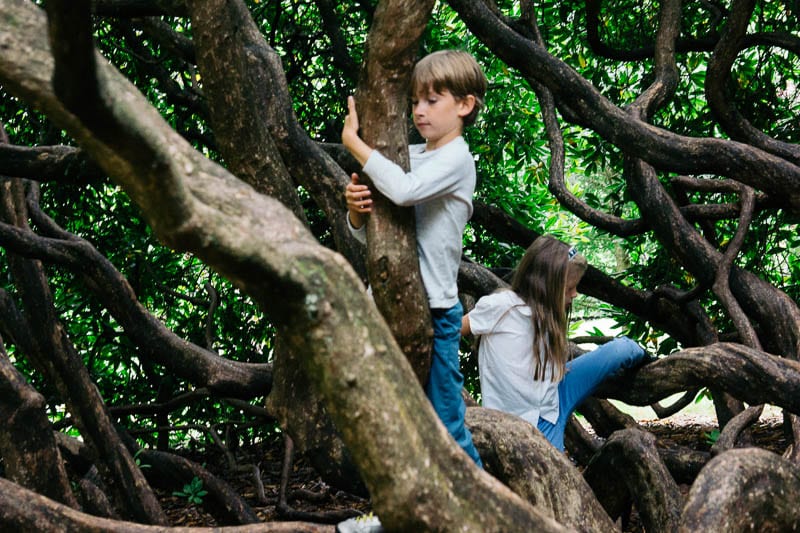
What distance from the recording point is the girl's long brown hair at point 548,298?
12.0 feet

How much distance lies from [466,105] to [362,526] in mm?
1186

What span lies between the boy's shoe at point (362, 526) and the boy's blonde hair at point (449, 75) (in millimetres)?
1171

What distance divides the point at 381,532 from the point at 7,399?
190 centimetres

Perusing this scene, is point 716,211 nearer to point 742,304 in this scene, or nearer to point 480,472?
point 742,304

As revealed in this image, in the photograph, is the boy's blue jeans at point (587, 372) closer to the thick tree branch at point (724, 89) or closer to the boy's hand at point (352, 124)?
the thick tree branch at point (724, 89)

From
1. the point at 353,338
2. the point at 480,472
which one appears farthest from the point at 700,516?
the point at 353,338

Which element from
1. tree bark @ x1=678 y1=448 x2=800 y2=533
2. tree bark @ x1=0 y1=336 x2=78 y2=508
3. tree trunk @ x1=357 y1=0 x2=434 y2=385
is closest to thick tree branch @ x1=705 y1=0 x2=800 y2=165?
tree bark @ x1=678 y1=448 x2=800 y2=533

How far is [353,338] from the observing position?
1731 millimetres

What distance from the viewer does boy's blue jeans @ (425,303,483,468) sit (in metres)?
2.77

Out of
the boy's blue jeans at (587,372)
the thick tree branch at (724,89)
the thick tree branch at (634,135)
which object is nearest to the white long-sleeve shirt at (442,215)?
the boy's blue jeans at (587,372)

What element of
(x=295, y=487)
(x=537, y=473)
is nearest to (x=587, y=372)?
(x=537, y=473)

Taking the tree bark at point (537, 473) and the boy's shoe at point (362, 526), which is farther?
the tree bark at point (537, 473)

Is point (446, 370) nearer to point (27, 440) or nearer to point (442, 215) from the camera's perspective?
point (442, 215)

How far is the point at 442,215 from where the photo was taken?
266cm
